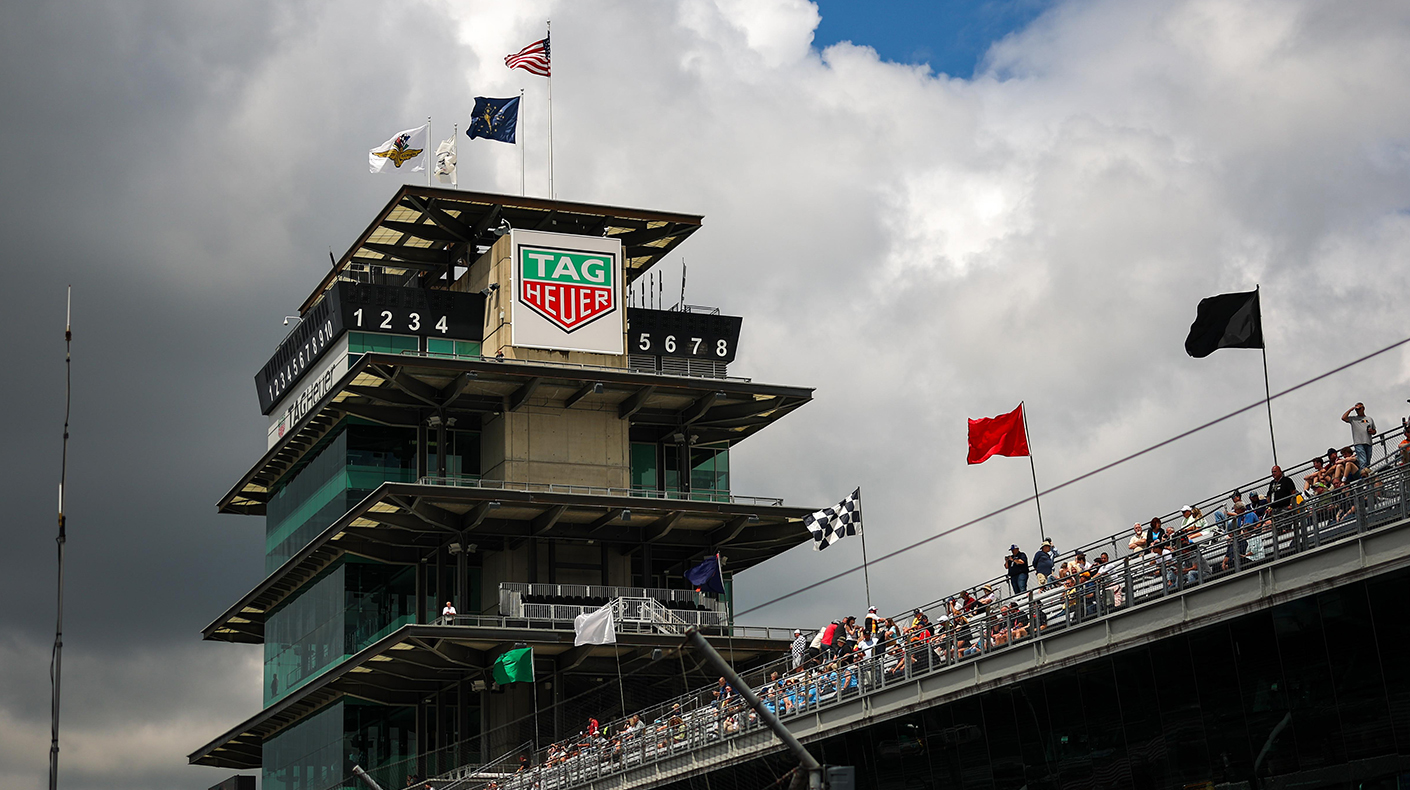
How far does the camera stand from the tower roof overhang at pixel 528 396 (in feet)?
221

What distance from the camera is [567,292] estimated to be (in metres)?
71.6

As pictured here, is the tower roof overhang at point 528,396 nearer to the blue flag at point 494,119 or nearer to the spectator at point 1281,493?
the blue flag at point 494,119

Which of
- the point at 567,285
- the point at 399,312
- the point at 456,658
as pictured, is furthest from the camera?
the point at 567,285

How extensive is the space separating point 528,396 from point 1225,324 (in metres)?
38.0

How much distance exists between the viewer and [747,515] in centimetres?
7075

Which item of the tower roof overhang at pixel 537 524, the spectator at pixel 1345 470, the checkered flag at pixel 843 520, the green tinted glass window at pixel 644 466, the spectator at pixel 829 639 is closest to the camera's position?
the spectator at pixel 1345 470

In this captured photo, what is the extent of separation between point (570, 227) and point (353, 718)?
899 inches

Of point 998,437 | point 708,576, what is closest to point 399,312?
point 708,576

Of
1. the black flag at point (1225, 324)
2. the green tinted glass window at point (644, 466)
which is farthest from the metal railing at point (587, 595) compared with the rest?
the black flag at point (1225, 324)

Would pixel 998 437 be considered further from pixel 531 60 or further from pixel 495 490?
pixel 531 60

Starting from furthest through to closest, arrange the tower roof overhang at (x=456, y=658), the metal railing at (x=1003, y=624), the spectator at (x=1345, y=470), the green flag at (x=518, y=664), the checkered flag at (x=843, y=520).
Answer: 1. the tower roof overhang at (x=456, y=658)
2. the green flag at (x=518, y=664)
3. the checkered flag at (x=843, y=520)
4. the metal railing at (x=1003, y=624)
5. the spectator at (x=1345, y=470)

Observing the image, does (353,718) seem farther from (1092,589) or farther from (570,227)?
(1092,589)

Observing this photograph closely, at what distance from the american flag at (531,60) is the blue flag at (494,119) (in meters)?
1.45

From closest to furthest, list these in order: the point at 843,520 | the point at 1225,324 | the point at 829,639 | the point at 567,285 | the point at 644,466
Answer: the point at 1225,324, the point at 829,639, the point at 843,520, the point at 567,285, the point at 644,466
